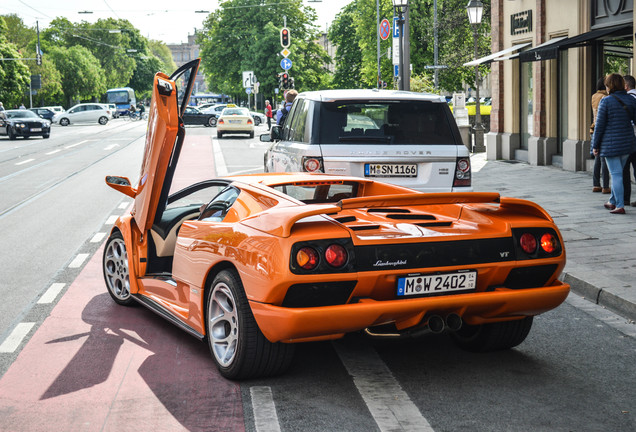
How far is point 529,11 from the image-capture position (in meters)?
20.9

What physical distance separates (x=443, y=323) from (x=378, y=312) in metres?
0.47

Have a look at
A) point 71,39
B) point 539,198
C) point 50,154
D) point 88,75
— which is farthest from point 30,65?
point 539,198

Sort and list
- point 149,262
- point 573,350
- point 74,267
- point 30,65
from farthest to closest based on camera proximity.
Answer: point 30,65 → point 74,267 → point 149,262 → point 573,350

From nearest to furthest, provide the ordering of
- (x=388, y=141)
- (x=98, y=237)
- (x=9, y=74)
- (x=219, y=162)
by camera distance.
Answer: (x=388, y=141) < (x=98, y=237) < (x=219, y=162) < (x=9, y=74)

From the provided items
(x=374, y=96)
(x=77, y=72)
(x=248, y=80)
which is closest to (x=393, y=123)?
(x=374, y=96)

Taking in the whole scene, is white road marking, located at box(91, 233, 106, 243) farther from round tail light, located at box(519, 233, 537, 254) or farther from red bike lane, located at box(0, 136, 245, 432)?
round tail light, located at box(519, 233, 537, 254)

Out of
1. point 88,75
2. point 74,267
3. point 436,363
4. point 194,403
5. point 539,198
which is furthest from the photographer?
point 88,75

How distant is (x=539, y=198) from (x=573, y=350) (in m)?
8.30

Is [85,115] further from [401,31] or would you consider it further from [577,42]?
[577,42]

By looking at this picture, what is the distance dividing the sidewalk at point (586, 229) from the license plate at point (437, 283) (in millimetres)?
2263

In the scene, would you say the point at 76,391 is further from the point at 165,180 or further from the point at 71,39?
the point at 71,39

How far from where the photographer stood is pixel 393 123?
8.78 metres

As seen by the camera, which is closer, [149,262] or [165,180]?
[165,180]

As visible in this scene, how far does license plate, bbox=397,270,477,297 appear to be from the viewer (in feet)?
15.0
